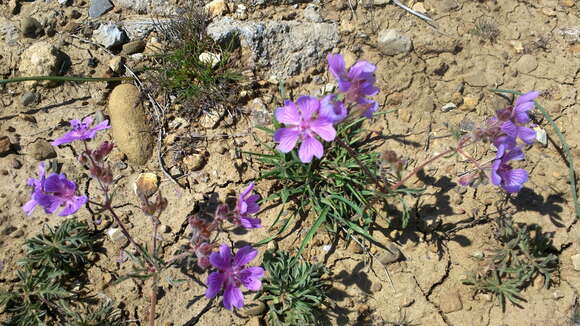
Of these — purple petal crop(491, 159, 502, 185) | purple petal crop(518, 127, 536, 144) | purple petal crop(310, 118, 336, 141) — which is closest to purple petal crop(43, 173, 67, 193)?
purple petal crop(310, 118, 336, 141)

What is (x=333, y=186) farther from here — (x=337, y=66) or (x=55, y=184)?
(x=55, y=184)

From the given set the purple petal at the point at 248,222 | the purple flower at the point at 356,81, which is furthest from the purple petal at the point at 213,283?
the purple flower at the point at 356,81

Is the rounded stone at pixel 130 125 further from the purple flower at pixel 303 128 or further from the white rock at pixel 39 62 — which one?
the purple flower at pixel 303 128

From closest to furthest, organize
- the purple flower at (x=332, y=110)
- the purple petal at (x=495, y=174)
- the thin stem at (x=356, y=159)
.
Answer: the purple flower at (x=332, y=110)
the thin stem at (x=356, y=159)
the purple petal at (x=495, y=174)

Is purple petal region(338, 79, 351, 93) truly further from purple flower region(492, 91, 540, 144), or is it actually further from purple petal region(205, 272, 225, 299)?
purple petal region(205, 272, 225, 299)

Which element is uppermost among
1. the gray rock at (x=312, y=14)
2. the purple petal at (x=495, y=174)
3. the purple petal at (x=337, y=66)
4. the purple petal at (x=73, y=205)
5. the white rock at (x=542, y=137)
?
the purple petal at (x=337, y=66)

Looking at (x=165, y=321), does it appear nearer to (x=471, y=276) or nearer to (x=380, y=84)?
(x=471, y=276)

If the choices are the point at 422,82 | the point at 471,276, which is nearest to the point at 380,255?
the point at 471,276
